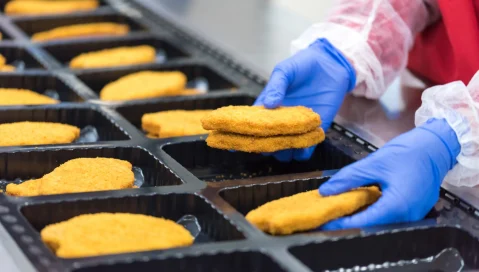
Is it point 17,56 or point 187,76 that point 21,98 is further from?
point 187,76

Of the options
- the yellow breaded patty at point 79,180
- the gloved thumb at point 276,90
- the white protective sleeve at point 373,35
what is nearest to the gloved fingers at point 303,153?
the gloved thumb at point 276,90

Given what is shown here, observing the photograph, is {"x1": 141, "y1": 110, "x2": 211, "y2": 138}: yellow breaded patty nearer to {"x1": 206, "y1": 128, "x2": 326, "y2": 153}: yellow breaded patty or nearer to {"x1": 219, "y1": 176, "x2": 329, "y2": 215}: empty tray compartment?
{"x1": 206, "y1": 128, "x2": 326, "y2": 153}: yellow breaded patty

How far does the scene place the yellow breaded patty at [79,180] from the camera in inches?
80.4

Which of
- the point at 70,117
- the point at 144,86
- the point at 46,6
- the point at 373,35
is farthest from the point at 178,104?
the point at 46,6

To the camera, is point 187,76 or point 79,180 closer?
point 79,180

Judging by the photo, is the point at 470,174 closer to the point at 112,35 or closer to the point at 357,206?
the point at 357,206

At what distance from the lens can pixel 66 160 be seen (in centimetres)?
231

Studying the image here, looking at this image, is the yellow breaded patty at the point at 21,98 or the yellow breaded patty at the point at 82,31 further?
the yellow breaded patty at the point at 82,31

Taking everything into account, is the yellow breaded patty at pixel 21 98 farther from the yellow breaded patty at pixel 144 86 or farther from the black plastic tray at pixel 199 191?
the yellow breaded patty at pixel 144 86

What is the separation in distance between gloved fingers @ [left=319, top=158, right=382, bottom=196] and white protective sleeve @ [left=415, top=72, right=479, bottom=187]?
0.87ft

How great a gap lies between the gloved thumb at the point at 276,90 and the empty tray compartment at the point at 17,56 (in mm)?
1134

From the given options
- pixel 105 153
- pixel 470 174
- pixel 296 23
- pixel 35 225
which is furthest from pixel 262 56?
pixel 35 225

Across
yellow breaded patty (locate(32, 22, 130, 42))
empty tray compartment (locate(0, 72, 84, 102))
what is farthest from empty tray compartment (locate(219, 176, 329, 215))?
yellow breaded patty (locate(32, 22, 130, 42))

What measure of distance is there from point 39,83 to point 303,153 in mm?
993
